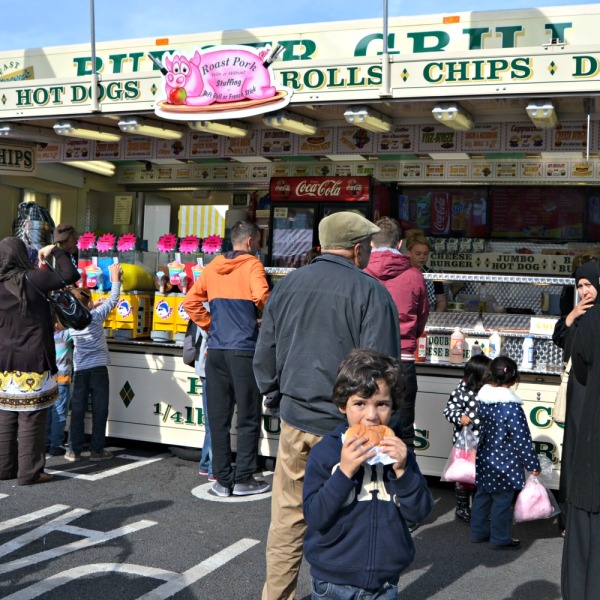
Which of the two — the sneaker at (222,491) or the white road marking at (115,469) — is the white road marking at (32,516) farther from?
the sneaker at (222,491)

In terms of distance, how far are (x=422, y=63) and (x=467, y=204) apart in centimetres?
399

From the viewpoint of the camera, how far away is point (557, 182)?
8.73m

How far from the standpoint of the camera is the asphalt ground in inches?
161

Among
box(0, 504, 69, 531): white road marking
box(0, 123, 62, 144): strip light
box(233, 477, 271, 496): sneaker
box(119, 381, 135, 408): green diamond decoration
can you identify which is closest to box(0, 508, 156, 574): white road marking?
box(0, 504, 69, 531): white road marking

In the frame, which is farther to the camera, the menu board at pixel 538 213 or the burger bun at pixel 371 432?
the menu board at pixel 538 213

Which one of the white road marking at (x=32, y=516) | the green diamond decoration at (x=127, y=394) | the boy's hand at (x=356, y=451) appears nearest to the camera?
the boy's hand at (x=356, y=451)

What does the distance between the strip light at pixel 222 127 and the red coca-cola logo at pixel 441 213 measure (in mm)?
3020

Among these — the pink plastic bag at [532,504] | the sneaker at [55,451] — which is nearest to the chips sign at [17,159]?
the sneaker at [55,451]

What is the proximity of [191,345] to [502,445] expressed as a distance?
269 cm

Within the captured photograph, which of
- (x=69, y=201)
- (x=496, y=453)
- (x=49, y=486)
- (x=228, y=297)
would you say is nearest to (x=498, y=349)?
(x=496, y=453)

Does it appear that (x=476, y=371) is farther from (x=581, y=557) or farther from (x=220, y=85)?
(x=220, y=85)

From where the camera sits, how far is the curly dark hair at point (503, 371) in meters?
4.84

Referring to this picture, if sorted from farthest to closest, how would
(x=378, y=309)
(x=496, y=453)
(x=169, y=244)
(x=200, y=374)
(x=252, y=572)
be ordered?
(x=169, y=244), (x=200, y=374), (x=496, y=453), (x=252, y=572), (x=378, y=309)

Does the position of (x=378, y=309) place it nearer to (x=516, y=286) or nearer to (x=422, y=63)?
(x=422, y=63)
